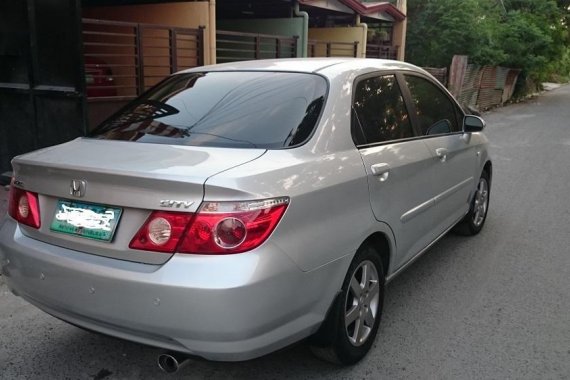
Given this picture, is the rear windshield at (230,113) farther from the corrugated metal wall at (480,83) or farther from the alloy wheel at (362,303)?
the corrugated metal wall at (480,83)

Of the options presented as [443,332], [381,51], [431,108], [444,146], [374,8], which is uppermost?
[374,8]

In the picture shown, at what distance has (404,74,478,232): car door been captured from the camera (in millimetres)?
4164

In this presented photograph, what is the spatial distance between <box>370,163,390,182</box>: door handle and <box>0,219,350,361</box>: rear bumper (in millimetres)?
748

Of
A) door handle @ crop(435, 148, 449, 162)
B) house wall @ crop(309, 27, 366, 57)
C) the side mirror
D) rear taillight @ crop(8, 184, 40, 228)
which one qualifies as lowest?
rear taillight @ crop(8, 184, 40, 228)

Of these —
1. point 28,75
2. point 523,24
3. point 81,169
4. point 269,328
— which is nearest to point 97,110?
point 28,75

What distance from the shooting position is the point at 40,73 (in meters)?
6.53

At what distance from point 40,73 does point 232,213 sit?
508 cm

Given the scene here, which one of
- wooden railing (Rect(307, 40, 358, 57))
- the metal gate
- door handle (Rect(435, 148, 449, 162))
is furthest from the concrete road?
wooden railing (Rect(307, 40, 358, 57))

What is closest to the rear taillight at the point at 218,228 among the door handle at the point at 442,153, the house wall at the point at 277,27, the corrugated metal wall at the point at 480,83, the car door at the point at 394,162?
the car door at the point at 394,162

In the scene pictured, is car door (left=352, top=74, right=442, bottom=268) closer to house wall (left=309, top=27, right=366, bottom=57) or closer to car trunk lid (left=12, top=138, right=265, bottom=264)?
car trunk lid (left=12, top=138, right=265, bottom=264)

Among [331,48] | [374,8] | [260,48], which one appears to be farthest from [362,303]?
[374,8]

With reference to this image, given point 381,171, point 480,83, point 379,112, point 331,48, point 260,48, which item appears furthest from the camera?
point 480,83

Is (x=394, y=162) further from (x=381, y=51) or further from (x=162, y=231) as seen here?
(x=381, y=51)

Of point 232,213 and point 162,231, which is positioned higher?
point 232,213
